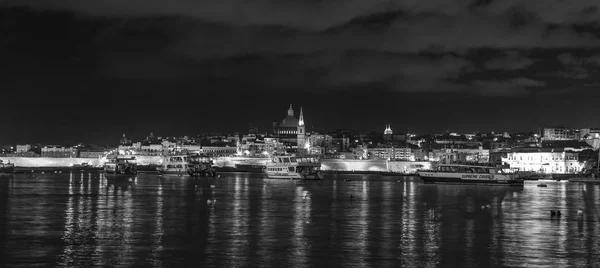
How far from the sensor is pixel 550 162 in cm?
9888

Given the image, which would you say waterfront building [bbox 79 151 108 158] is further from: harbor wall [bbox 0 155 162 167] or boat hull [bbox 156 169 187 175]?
boat hull [bbox 156 169 187 175]

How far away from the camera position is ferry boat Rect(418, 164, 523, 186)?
59.3m

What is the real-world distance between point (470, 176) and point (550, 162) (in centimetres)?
4148

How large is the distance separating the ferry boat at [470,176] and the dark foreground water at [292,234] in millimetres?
25229

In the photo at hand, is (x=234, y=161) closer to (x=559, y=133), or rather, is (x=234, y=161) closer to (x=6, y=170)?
(x=6, y=170)

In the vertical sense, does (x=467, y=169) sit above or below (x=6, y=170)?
above

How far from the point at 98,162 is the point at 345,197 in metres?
115

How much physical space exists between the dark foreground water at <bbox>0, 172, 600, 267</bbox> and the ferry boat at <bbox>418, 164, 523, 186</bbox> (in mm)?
25229

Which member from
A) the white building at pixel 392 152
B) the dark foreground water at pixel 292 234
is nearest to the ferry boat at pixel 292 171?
the dark foreground water at pixel 292 234

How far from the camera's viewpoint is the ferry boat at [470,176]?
59.3 meters

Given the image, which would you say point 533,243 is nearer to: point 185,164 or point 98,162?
point 185,164

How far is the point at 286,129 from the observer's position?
6973 inches

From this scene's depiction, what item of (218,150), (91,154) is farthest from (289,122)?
(91,154)

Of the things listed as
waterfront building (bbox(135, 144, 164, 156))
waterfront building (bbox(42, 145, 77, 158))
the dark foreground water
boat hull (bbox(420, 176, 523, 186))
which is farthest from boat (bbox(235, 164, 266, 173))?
the dark foreground water
